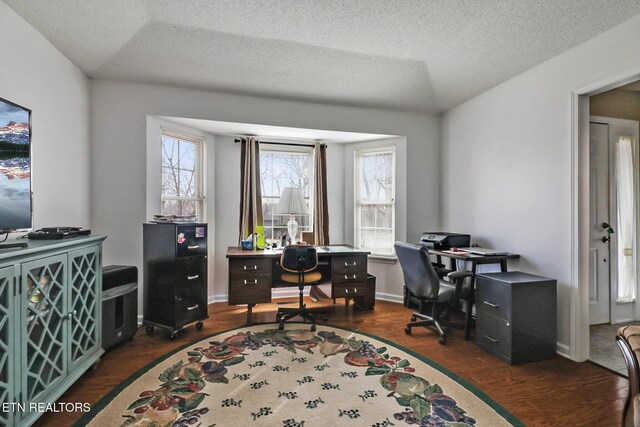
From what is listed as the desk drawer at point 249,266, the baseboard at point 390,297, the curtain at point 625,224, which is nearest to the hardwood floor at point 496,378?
the desk drawer at point 249,266

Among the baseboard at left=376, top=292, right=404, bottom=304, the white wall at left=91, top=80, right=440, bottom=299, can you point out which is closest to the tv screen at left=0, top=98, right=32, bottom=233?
the white wall at left=91, top=80, right=440, bottom=299

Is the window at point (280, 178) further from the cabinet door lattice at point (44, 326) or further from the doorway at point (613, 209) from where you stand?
the doorway at point (613, 209)

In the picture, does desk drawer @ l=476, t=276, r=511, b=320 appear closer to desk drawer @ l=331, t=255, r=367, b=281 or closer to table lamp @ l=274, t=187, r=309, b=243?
desk drawer @ l=331, t=255, r=367, b=281

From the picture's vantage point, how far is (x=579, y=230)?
248 cm

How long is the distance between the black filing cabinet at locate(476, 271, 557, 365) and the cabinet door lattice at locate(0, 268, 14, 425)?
3.26 m

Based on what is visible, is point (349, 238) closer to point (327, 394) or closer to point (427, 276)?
point (427, 276)

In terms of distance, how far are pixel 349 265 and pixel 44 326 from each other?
2.71 m

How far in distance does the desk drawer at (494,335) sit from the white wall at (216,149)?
1638 mm

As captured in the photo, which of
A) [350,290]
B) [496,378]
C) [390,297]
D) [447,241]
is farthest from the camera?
[390,297]

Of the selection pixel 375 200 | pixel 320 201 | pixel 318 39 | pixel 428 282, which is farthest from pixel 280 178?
pixel 428 282

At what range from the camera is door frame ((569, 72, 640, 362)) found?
8.13 ft

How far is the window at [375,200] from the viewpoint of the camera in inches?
169

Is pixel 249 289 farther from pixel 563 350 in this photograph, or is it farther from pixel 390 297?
pixel 563 350

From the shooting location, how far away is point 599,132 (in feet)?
10.4
